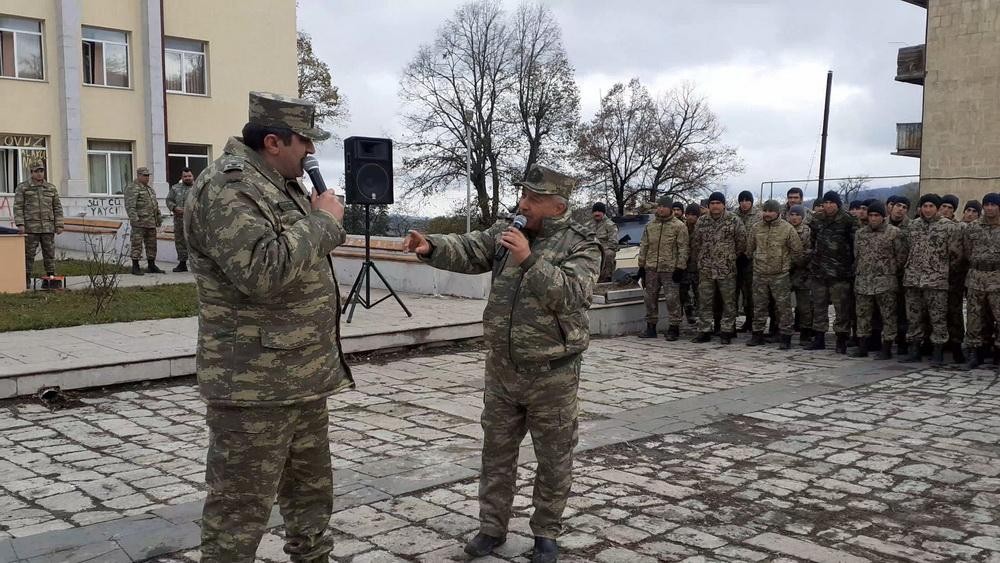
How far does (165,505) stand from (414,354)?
508 cm

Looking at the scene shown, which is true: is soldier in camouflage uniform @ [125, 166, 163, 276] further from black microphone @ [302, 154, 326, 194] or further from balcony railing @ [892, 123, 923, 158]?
balcony railing @ [892, 123, 923, 158]

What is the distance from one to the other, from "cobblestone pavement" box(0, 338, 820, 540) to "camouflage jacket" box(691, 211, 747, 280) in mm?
1833

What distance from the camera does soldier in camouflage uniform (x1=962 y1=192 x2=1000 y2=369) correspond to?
9336 millimetres

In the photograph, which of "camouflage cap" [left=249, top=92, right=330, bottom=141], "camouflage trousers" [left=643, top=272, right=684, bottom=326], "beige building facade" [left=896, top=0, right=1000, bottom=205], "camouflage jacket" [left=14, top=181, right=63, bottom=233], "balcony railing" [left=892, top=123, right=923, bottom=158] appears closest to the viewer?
"camouflage cap" [left=249, top=92, right=330, bottom=141]

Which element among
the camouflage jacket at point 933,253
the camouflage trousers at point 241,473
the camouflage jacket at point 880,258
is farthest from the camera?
the camouflage jacket at point 880,258

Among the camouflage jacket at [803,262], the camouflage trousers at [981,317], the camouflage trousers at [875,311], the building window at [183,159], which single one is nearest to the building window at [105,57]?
the building window at [183,159]

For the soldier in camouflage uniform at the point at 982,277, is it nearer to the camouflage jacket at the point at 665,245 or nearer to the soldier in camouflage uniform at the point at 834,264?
the soldier in camouflage uniform at the point at 834,264

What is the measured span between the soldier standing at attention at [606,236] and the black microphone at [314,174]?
29.7ft

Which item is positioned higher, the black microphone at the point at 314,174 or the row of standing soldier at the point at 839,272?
the black microphone at the point at 314,174

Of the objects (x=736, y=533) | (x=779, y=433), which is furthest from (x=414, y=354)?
(x=736, y=533)

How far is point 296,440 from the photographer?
3.36 meters

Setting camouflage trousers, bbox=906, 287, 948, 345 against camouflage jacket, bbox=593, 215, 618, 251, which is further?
camouflage jacket, bbox=593, 215, 618, 251

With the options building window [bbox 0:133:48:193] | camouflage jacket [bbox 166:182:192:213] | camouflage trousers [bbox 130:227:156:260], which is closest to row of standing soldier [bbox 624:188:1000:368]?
camouflage jacket [bbox 166:182:192:213]

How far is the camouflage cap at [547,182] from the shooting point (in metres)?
4.00
